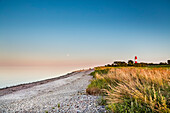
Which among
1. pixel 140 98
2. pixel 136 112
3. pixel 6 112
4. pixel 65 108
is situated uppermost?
pixel 140 98

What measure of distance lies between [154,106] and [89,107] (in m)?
1.95

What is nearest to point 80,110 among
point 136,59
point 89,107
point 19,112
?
point 89,107

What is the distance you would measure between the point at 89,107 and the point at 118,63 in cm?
3427

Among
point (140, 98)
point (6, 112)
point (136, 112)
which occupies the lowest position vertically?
point (6, 112)

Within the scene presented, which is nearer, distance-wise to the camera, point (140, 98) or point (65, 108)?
point (140, 98)

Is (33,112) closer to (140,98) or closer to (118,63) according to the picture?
(140,98)

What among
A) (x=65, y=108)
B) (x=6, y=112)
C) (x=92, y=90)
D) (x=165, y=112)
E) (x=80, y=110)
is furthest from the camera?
(x=92, y=90)

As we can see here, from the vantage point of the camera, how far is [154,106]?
3.09 m

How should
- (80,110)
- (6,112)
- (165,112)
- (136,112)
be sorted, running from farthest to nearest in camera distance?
1. (6,112)
2. (80,110)
3. (136,112)
4. (165,112)

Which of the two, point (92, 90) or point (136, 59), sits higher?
point (136, 59)

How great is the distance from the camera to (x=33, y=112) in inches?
188

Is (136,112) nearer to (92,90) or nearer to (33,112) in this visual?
(92,90)

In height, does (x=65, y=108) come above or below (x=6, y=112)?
above

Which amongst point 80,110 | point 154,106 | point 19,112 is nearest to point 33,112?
point 19,112
